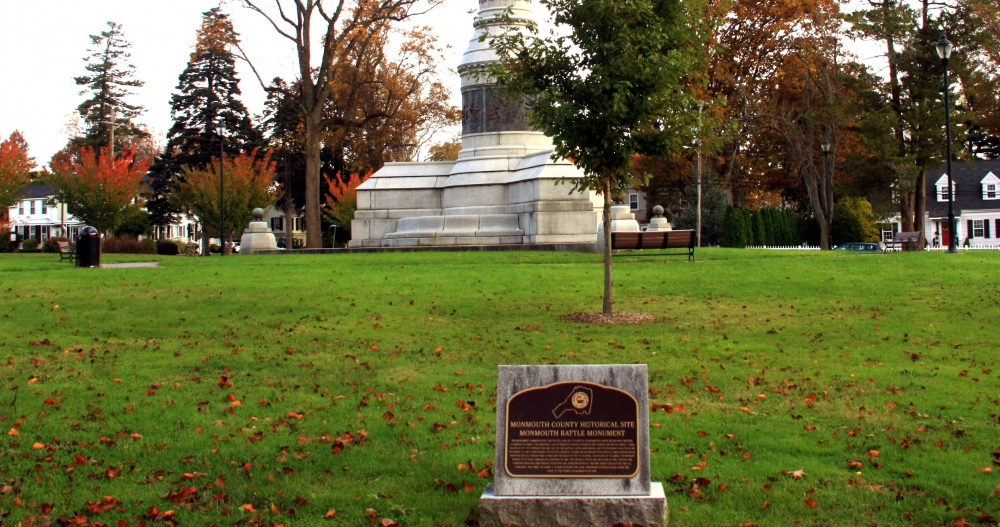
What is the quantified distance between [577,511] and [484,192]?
2834cm

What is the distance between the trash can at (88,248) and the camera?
23.4 meters

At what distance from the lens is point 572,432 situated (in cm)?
542

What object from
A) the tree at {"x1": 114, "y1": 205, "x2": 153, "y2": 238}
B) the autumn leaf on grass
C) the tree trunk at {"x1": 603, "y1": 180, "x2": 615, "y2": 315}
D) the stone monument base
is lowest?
the autumn leaf on grass

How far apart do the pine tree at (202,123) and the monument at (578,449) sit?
218ft

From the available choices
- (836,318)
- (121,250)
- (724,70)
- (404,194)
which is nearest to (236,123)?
(121,250)

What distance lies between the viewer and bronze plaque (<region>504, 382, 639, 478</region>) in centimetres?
539

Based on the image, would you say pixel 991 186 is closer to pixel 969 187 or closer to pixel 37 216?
pixel 969 187

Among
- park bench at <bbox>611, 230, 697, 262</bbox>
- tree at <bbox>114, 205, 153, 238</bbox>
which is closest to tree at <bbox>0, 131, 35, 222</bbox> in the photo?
tree at <bbox>114, 205, 153, 238</bbox>

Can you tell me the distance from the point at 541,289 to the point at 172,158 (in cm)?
6003

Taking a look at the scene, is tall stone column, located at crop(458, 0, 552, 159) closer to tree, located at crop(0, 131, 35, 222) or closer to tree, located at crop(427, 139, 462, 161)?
tree, located at crop(0, 131, 35, 222)

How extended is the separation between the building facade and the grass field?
62.0 m

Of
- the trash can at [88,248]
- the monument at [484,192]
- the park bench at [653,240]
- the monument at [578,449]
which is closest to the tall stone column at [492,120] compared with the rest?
the monument at [484,192]

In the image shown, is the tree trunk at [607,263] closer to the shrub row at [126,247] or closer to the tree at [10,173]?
the tree at [10,173]

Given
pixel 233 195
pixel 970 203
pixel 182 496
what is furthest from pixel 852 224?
pixel 182 496
